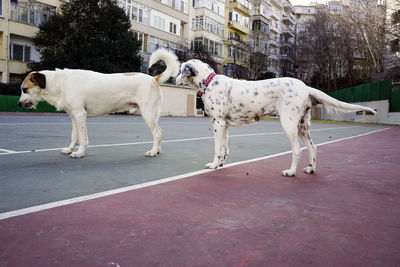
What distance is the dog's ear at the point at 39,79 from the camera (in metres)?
5.98

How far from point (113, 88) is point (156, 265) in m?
4.60

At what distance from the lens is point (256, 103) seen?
16.5ft

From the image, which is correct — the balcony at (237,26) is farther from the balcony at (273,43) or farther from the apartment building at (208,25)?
the balcony at (273,43)

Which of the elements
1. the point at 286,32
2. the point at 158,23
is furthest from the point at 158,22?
the point at 286,32

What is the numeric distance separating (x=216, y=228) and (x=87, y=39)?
35482mm

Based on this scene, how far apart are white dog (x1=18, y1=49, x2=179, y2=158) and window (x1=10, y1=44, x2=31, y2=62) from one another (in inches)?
1235

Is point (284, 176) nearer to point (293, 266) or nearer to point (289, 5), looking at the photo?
point (293, 266)

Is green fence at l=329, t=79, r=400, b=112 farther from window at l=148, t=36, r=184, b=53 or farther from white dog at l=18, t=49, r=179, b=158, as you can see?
white dog at l=18, t=49, r=179, b=158

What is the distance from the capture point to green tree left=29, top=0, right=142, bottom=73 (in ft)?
108

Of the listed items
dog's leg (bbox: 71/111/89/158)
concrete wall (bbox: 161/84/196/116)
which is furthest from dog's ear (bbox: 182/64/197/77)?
concrete wall (bbox: 161/84/196/116)

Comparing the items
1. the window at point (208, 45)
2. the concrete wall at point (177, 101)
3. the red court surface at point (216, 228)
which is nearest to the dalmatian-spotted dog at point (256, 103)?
the red court surface at point (216, 228)

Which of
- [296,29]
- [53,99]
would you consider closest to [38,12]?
[53,99]

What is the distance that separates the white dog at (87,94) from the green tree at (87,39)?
28.1 metres

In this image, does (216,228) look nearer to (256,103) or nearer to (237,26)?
(256,103)
